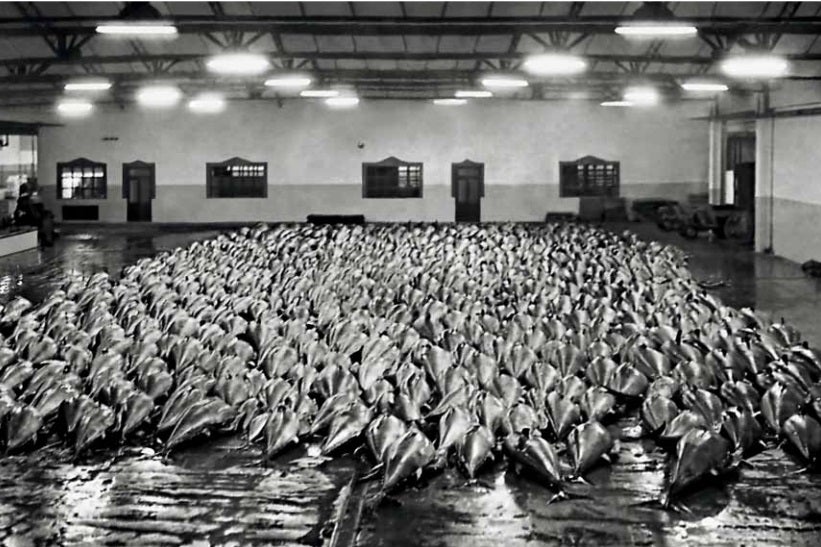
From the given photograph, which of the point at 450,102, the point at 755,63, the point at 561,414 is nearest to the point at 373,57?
the point at 450,102

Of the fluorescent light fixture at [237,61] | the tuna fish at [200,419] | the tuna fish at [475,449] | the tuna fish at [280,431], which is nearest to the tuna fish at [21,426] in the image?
the tuna fish at [200,419]

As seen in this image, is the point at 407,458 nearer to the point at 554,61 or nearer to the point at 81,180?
the point at 554,61

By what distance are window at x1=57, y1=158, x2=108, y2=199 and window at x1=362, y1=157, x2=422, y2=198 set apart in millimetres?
7896

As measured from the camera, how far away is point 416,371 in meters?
6.40

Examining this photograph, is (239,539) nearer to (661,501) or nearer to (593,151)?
(661,501)

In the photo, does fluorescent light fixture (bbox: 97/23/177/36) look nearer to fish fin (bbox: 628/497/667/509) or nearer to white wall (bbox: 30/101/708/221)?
fish fin (bbox: 628/497/667/509)

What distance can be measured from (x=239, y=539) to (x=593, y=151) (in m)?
A: 23.2

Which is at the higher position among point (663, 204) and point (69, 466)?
point (663, 204)

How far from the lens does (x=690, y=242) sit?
1902cm

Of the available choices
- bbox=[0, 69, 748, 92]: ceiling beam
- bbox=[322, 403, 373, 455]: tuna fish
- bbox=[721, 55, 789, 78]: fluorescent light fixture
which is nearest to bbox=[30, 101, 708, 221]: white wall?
bbox=[0, 69, 748, 92]: ceiling beam

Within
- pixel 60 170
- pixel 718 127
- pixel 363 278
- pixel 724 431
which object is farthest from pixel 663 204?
pixel 724 431

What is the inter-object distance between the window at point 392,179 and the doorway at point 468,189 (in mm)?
1141

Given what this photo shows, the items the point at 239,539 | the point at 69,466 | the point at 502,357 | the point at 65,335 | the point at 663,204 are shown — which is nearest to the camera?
the point at 239,539

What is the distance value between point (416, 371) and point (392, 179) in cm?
1982
